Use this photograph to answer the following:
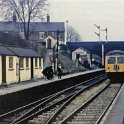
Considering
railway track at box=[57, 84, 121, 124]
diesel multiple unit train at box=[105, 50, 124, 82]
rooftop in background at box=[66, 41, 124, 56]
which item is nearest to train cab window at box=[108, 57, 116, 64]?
diesel multiple unit train at box=[105, 50, 124, 82]

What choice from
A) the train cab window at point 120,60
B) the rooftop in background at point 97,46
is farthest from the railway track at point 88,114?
the rooftop in background at point 97,46

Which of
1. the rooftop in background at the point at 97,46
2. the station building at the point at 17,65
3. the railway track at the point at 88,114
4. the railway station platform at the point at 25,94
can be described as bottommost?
the railway track at the point at 88,114

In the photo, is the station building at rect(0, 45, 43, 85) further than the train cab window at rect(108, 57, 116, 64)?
No

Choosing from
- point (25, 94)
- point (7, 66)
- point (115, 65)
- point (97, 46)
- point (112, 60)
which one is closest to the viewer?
point (25, 94)

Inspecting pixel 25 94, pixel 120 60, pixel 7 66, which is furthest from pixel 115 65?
pixel 25 94

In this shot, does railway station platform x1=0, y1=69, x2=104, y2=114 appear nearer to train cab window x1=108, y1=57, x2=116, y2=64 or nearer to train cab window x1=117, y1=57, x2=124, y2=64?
train cab window x1=108, y1=57, x2=116, y2=64

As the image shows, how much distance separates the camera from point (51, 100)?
95.9 feet

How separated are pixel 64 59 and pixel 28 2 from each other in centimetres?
1192

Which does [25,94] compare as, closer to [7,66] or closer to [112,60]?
[7,66]

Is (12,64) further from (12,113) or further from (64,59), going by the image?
(64,59)

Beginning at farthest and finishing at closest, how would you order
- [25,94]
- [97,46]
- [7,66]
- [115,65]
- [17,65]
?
[97,46], [115,65], [17,65], [7,66], [25,94]

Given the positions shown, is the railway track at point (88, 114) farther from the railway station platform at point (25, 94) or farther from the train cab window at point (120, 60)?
the train cab window at point (120, 60)

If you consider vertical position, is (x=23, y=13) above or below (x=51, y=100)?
above

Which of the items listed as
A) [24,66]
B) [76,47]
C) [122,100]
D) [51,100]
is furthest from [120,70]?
[76,47]
